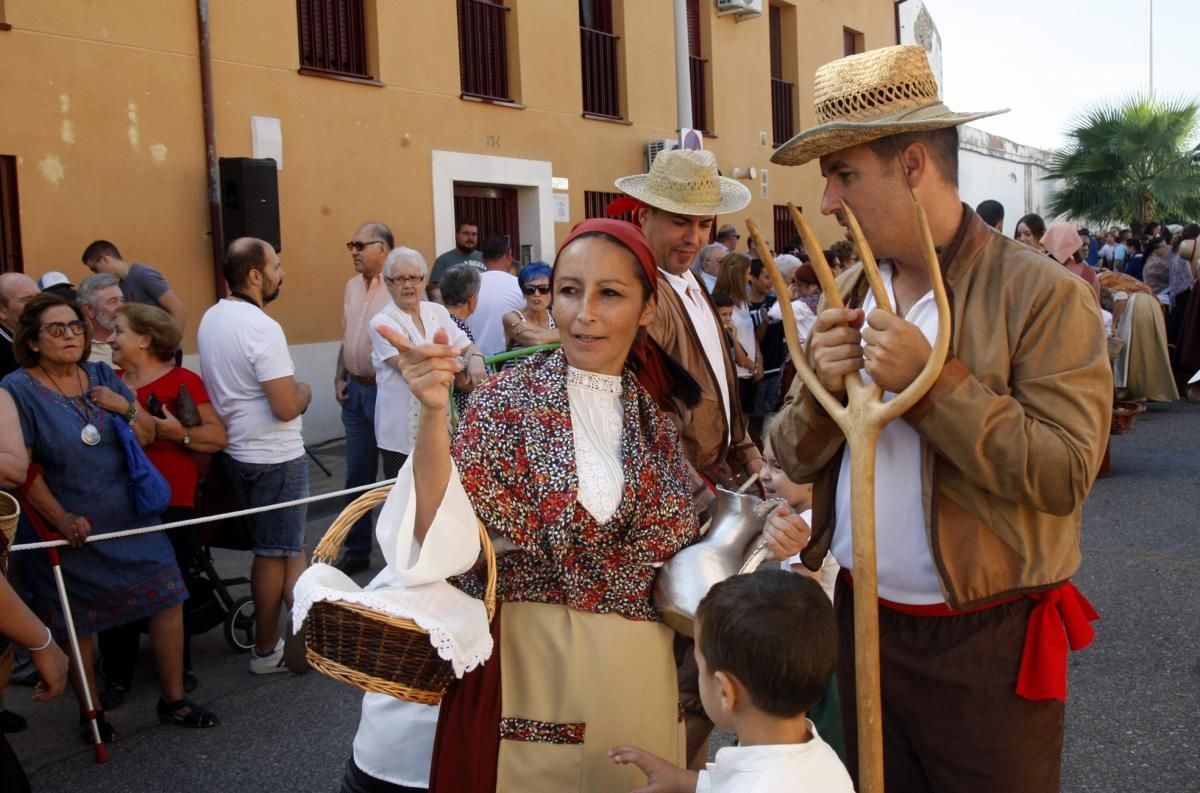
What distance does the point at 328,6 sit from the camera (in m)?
10.8

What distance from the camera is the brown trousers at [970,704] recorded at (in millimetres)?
2061

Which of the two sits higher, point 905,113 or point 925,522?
point 905,113

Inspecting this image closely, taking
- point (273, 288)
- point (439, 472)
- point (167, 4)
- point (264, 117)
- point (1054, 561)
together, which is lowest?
point (1054, 561)

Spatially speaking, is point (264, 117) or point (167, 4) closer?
point (167, 4)

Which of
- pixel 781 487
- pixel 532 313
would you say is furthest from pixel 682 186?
pixel 532 313

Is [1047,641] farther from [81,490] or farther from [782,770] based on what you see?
[81,490]

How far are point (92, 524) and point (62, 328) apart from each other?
30.2 inches

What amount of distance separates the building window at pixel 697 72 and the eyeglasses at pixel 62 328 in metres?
13.2

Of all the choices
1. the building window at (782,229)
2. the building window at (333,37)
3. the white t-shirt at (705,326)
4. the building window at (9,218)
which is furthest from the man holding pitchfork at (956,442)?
the building window at (782,229)

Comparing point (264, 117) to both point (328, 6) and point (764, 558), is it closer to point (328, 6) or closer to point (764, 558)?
point (328, 6)

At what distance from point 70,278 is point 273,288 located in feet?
13.2

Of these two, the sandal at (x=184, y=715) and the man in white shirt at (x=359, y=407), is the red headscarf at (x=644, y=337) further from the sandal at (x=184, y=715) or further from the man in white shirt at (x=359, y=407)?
the man in white shirt at (x=359, y=407)

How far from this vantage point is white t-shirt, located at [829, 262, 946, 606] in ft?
6.88

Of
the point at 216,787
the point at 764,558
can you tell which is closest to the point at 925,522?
the point at 764,558
